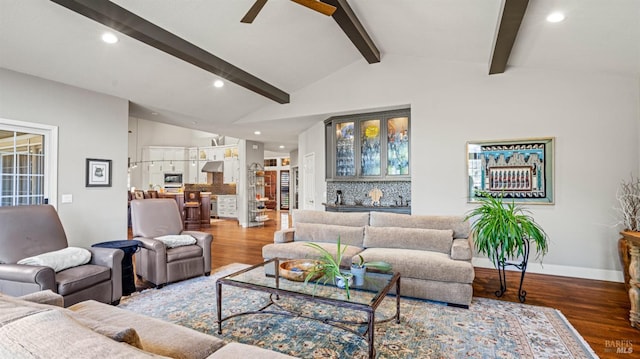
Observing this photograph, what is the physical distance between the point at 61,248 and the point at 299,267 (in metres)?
2.51

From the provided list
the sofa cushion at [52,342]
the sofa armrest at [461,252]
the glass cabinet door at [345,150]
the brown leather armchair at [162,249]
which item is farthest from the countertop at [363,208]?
the sofa cushion at [52,342]

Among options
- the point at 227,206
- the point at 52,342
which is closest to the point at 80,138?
the point at 52,342

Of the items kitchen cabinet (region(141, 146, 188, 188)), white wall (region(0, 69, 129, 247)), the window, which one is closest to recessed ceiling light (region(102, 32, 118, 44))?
white wall (region(0, 69, 129, 247))

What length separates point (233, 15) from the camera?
3557mm

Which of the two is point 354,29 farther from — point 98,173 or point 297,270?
point 98,173

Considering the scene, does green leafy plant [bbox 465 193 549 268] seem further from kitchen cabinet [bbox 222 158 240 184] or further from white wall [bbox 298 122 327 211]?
kitchen cabinet [bbox 222 158 240 184]

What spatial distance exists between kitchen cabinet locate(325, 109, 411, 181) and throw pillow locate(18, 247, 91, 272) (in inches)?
154

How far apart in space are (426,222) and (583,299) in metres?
1.79

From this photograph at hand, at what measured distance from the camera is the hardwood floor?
8.16ft

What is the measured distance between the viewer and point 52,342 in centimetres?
77

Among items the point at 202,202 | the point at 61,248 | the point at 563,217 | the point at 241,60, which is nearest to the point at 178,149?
the point at 202,202

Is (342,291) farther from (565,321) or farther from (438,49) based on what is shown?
(438,49)

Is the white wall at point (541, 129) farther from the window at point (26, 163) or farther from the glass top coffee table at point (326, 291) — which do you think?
the window at point (26, 163)

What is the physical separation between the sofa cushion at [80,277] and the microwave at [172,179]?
9.76 meters
